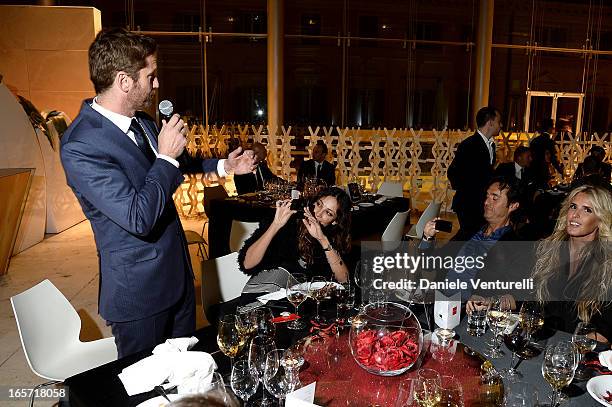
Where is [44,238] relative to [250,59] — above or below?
below

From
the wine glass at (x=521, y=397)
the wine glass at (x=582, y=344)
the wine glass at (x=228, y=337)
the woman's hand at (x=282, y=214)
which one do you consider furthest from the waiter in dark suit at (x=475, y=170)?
the wine glass at (x=228, y=337)

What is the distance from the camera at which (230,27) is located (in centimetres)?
1102

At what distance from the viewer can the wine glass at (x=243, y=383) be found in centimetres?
153

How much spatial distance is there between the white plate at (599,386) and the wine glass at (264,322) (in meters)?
1.09

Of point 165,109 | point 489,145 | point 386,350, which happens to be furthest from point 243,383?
point 489,145

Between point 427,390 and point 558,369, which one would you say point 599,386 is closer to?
point 558,369

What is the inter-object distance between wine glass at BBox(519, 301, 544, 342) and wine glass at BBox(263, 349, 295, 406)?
3.06 ft

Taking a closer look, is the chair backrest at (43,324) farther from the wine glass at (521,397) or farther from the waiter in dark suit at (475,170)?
the waiter in dark suit at (475,170)

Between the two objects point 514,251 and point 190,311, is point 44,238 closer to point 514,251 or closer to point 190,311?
point 190,311

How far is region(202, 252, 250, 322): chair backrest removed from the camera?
285 centimetres

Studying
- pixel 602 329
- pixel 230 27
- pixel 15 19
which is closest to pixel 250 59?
pixel 230 27

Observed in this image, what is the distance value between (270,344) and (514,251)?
1.84m

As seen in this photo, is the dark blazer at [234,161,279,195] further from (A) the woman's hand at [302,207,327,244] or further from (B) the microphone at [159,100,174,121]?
(B) the microphone at [159,100,174,121]

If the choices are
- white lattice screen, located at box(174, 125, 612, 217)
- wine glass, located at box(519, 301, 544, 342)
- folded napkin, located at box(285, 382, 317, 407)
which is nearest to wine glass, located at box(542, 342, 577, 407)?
wine glass, located at box(519, 301, 544, 342)
